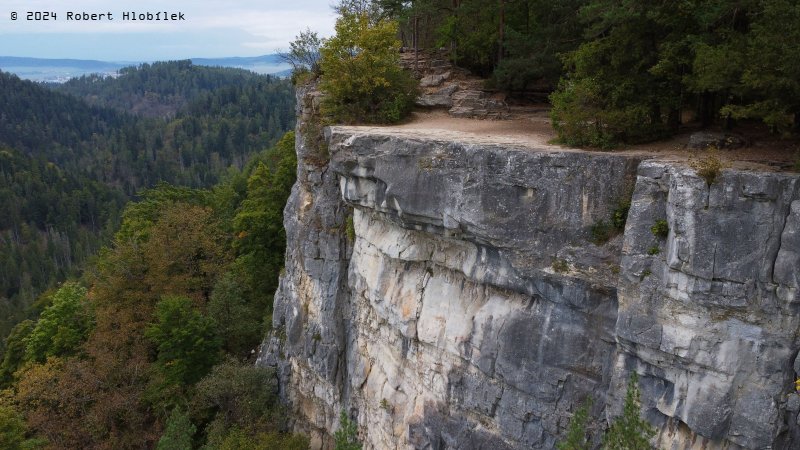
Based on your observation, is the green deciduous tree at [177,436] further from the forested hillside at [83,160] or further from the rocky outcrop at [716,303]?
the forested hillside at [83,160]

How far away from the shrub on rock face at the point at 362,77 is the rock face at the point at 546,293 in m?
2.19

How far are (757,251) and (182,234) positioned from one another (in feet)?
95.2

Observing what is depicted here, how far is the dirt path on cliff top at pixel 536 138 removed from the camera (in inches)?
489

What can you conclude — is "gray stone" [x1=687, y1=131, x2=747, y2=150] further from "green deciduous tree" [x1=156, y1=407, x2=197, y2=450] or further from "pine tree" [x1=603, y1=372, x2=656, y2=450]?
"green deciduous tree" [x1=156, y1=407, x2=197, y2=450]

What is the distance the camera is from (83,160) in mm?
148625

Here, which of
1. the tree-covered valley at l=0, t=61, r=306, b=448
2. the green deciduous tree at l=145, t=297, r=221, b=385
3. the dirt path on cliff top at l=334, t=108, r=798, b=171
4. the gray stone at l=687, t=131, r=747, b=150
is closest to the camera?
the dirt path on cliff top at l=334, t=108, r=798, b=171

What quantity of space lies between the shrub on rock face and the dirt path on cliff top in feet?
3.92

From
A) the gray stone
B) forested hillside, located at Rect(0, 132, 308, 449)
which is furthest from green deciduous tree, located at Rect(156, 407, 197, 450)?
the gray stone

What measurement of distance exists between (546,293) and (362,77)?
1059cm

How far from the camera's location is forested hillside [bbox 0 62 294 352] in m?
83.3

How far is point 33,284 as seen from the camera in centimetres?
7819

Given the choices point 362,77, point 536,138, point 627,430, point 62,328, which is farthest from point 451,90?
point 62,328

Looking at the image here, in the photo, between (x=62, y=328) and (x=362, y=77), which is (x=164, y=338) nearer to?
(x=62, y=328)

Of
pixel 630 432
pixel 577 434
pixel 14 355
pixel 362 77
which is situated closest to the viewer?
pixel 630 432
